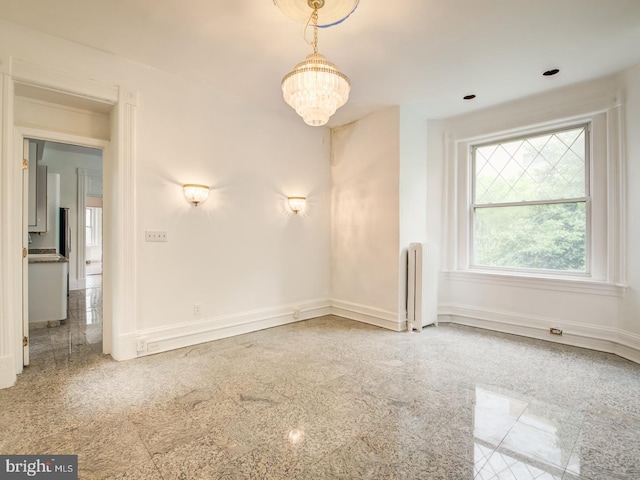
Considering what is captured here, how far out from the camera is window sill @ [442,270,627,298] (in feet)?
10.7

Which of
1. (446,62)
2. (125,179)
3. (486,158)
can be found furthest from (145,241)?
(486,158)

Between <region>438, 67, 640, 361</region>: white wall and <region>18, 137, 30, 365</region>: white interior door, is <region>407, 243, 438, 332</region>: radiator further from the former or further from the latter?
<region>18, 137, 30, 365</region>: white interior door

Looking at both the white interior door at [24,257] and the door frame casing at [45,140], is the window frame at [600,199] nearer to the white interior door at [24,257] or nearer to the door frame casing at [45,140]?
the door frame casing at [45,140]

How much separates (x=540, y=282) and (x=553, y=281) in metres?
0.13

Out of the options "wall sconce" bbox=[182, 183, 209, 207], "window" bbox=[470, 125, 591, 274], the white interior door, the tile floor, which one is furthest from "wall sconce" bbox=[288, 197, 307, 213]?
the white interior door

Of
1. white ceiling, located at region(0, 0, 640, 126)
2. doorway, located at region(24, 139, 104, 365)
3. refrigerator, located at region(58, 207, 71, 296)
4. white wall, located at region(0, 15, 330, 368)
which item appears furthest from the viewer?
refrigerator, located at region(58, 207, 71, 296)

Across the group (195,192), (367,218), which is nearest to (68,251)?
(195,192)

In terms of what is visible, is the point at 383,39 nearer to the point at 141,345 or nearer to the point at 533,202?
the point at 533,202

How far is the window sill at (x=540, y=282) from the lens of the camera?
3.27 m

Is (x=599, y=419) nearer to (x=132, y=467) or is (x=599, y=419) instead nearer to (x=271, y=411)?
(x=271, y=411)

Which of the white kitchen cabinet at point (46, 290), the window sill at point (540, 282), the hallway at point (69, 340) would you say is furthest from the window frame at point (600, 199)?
the white kitchen cabinet at point (46, 290)

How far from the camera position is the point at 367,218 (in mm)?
4371

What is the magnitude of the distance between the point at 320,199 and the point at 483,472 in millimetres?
3690

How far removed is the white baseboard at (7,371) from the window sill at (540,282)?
4.63m
